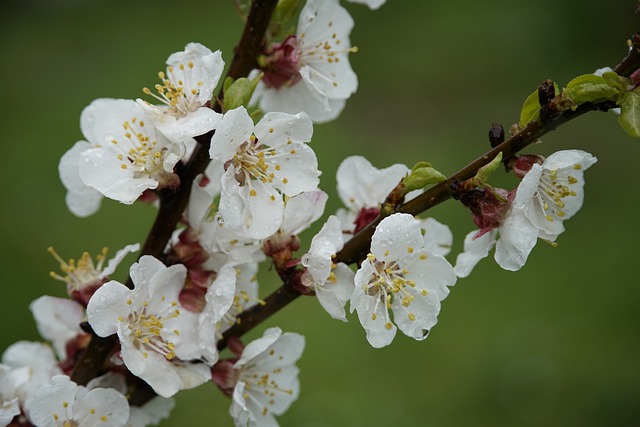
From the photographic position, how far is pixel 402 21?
6309 millimetres

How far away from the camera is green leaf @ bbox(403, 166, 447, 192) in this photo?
1.03 meters

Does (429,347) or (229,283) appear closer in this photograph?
(229,283)

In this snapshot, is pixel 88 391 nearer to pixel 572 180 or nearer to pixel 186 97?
pixel 186 97

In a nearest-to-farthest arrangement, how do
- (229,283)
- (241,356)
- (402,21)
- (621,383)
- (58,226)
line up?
(229,283) < (241,356) < (621,383) < (58,226) < (402,21)

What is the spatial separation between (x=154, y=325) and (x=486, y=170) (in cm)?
51

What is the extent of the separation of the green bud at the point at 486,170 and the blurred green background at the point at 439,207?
7.61ft

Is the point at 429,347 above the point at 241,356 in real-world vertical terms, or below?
below

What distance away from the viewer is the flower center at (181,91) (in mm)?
1101

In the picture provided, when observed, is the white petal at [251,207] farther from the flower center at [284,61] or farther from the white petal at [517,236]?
the white petal at [517,236]

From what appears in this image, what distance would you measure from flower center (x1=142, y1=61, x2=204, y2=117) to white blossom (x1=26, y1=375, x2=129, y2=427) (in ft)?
1.33

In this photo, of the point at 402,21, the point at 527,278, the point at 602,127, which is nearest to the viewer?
the point at 527,278

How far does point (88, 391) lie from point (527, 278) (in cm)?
323

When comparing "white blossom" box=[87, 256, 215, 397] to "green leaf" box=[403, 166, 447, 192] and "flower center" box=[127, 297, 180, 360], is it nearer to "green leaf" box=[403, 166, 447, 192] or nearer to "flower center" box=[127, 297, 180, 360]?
"flower center" box=[127, 297, 180, 360]

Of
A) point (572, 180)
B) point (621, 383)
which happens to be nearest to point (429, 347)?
point (621, 383)
